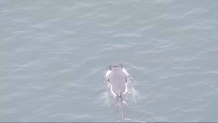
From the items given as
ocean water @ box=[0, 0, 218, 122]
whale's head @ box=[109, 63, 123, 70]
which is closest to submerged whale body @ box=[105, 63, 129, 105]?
whale's head @ box=[109, 63, 123, 70]

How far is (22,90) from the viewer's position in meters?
51.1

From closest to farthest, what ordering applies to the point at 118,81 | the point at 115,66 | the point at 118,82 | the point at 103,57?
1. the point at 118,82
2. the point at 118,81
3. the point at 115,66
4. the point at 103,57

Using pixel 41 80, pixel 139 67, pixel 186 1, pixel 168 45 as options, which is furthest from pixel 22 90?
pixel 186 1

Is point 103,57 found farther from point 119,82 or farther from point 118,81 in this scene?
point 119,82

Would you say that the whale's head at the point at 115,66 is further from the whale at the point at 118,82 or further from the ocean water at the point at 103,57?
the ocean water at the point at 103,57

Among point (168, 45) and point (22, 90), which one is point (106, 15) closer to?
point (168, 45)

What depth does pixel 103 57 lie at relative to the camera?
5506 cm

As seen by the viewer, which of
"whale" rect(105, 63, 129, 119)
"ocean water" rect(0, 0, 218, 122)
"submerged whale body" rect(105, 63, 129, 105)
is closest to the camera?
"ocean water" rect(0, 0, 218, 122)

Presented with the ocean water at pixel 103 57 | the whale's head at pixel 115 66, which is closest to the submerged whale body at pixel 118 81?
the whale's head at pixel 115 66

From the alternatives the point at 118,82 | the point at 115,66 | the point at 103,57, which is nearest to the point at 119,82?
the point at 118,82

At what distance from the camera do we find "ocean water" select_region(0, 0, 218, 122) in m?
48.2

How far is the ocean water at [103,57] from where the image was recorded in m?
48.2

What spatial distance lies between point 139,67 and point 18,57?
1405 centimetres

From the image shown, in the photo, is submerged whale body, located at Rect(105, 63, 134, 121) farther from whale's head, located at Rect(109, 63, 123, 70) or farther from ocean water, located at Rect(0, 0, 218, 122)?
ocean water, located at Rect(0, 0, 218, 122)
